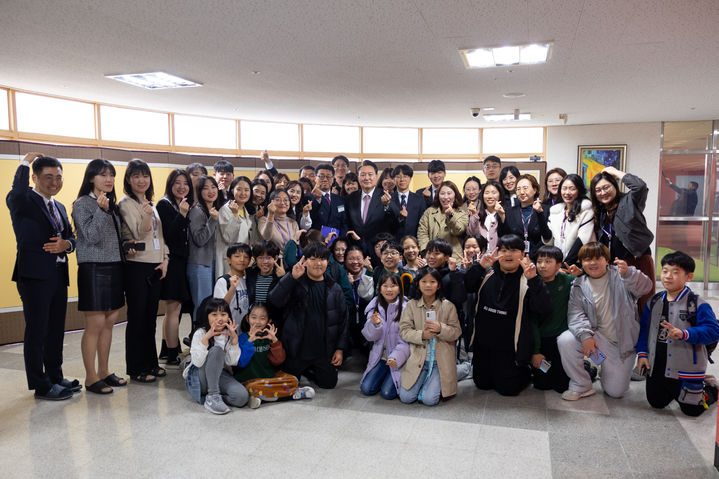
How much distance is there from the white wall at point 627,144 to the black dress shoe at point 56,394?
29.5 feet

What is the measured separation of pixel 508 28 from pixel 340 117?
14.9ft

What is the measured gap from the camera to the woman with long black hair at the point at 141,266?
400 centimetres

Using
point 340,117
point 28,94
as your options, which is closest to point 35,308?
point 28,94

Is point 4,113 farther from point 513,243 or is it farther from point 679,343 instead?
point 679,343

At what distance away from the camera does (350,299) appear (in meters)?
4.40

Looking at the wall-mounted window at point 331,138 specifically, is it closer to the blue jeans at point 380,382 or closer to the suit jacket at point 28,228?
the suit jacket at point 28,228

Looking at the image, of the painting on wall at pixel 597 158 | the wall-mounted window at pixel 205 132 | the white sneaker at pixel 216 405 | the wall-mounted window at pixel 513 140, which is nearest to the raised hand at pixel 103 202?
the white sneaker at pixel 216 405

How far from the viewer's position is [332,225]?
509 centimetres

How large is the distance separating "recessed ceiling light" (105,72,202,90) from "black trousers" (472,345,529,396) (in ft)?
14.4

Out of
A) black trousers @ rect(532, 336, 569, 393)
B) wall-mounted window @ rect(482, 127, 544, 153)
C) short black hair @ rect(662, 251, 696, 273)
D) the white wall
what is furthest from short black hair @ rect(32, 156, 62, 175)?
the white wall

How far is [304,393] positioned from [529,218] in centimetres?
263

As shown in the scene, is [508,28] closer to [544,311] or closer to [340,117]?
[544,311]

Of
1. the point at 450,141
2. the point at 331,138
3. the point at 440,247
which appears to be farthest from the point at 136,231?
the point at 450,141

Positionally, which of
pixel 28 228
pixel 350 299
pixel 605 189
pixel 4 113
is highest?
pixel 4 113
